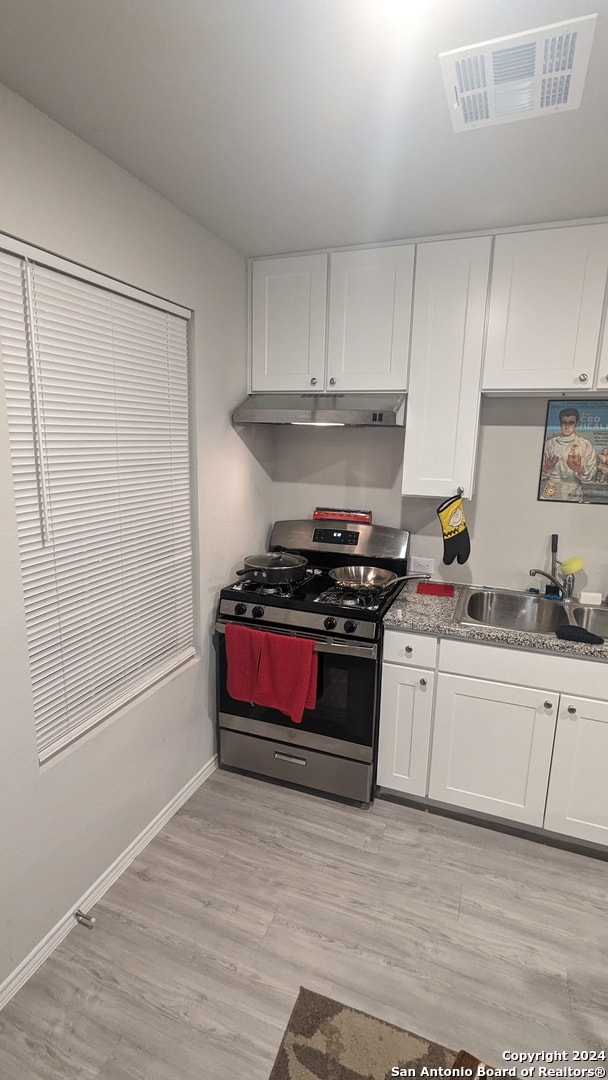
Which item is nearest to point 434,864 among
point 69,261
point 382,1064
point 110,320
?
point 382,1064

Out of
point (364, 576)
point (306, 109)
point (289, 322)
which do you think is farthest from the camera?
point (364, 576)

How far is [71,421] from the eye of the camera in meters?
1.59

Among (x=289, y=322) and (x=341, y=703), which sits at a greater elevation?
(x=289, y=322)

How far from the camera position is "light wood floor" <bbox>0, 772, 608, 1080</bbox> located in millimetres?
1420

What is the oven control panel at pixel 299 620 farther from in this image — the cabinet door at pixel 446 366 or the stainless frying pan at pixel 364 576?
the cabinet door at pixel 446 366

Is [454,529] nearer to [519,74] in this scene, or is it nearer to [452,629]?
[452,629]

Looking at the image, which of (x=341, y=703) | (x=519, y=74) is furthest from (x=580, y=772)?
(x=519, y=74)

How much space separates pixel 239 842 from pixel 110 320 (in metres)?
2.07

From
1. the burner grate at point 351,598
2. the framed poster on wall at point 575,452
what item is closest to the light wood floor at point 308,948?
the burner grate at point 351,598

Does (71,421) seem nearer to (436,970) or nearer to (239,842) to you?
(239,842)

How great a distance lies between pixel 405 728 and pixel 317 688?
0.42 metres

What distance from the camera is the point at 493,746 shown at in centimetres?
210

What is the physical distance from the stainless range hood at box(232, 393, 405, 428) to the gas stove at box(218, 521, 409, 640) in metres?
0.67

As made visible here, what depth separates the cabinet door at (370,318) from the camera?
7.31ft
